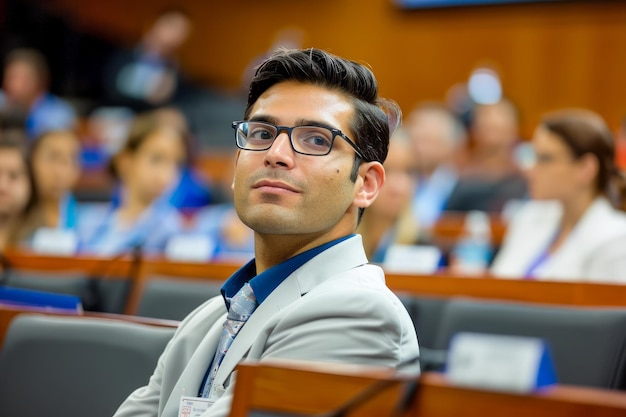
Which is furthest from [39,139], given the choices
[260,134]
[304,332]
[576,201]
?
[304,332]

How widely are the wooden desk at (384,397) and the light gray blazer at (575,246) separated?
1.77 metres

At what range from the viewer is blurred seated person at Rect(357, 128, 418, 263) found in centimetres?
386

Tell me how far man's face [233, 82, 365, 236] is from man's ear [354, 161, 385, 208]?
0.01m

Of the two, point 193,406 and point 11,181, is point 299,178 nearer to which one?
point 193,406

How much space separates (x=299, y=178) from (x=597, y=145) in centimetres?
202

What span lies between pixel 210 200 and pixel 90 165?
1.34 metres

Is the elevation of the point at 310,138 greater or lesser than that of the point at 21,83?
lesser

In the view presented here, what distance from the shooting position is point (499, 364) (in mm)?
989

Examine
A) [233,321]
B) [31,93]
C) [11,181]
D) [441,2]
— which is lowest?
[233,321]

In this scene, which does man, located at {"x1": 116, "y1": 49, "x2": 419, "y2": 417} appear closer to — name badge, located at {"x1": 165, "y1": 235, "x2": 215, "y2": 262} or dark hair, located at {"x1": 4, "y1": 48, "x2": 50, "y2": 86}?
name badge, located at {"x1": 165, "y1": 235, "x2": 215, "y2": 262}

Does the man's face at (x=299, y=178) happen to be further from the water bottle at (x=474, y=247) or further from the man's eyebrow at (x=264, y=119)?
the water bottle at (x=474, y=247)

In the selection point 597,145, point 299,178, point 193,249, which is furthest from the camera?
point 193,249

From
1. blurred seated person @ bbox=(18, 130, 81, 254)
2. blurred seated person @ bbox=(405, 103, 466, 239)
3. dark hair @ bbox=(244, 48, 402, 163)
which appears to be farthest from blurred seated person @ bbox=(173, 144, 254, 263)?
dark hair @ bbox=(244, 48, 402, 163)

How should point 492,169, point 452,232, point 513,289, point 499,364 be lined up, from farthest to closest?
point 492,169
point 452,232
point 513,289
point 499,364
